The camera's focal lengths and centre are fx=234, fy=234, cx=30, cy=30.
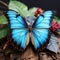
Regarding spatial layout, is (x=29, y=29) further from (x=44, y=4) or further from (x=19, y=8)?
(x=44, y=4)

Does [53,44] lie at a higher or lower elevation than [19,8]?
lower

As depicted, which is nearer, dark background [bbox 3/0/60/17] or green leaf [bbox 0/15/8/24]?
green leaf [bbox 0/15/8/24]

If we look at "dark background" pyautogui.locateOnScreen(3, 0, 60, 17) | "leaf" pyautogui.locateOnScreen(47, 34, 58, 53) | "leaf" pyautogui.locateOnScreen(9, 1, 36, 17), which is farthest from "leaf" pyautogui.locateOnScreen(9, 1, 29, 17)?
"dark background" pyautogui.locateOnScreen(3, 0, 60, 17)

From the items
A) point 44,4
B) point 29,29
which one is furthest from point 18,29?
point 44,4

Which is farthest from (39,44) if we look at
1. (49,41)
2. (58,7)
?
(58,7)

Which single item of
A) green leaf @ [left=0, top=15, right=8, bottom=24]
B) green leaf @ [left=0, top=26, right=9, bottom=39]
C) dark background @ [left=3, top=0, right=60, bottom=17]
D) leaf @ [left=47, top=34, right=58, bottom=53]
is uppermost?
dark background @ [left=3, top=0, right=60, bottom=17]

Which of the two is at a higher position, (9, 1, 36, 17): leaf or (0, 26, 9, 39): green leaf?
(9, 1, 36, 17): leaf

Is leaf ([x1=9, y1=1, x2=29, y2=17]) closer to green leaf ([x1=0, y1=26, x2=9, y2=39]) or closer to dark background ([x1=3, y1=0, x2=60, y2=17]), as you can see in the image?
green leaf ([x1=0, y1=26, x2=9, y2=39])

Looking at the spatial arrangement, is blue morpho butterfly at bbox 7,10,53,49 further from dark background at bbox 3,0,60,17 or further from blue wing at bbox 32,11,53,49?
dark background at bbox 3,0,60,17
